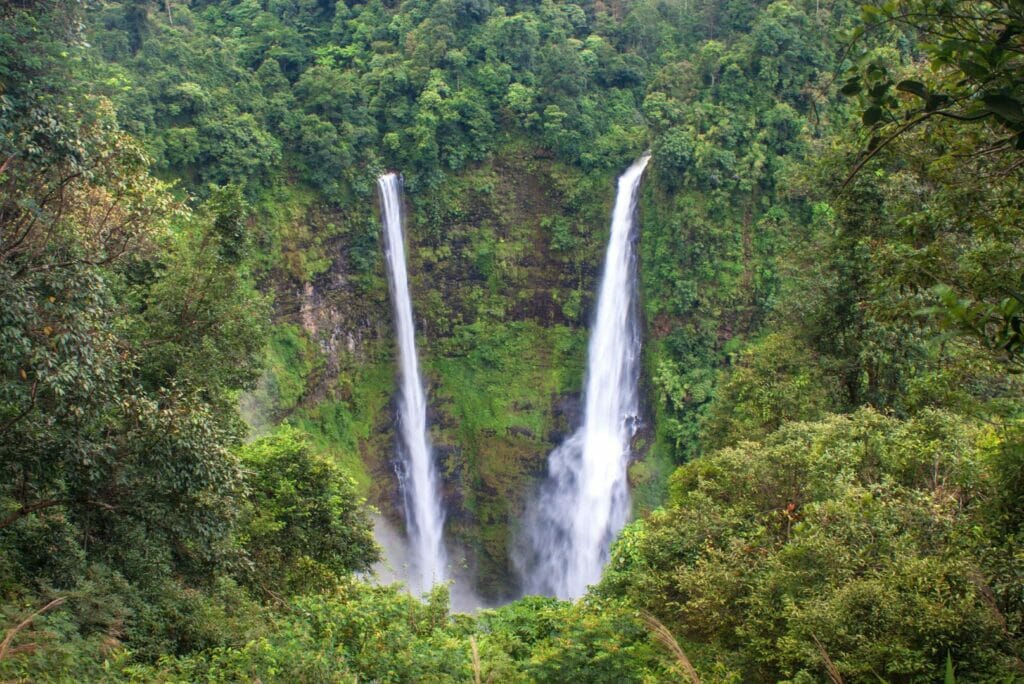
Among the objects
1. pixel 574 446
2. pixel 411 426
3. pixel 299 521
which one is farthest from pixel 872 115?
pixel 411 426

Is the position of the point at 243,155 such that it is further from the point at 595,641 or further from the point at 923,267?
the point at 923,267

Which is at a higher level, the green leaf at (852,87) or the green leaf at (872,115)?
the green leaf at (852,87)

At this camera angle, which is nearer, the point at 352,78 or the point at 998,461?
the point at 998,461

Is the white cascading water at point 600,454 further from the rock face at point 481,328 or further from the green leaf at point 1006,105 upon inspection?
the green leaf at point 1006,105

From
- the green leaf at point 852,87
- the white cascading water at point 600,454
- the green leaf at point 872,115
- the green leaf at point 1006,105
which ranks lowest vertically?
the green leaf at point 1006,105

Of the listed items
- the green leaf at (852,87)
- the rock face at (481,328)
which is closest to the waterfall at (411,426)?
the rock face at (481,328)

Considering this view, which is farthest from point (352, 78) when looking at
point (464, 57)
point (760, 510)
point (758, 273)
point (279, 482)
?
point (760, 510)
